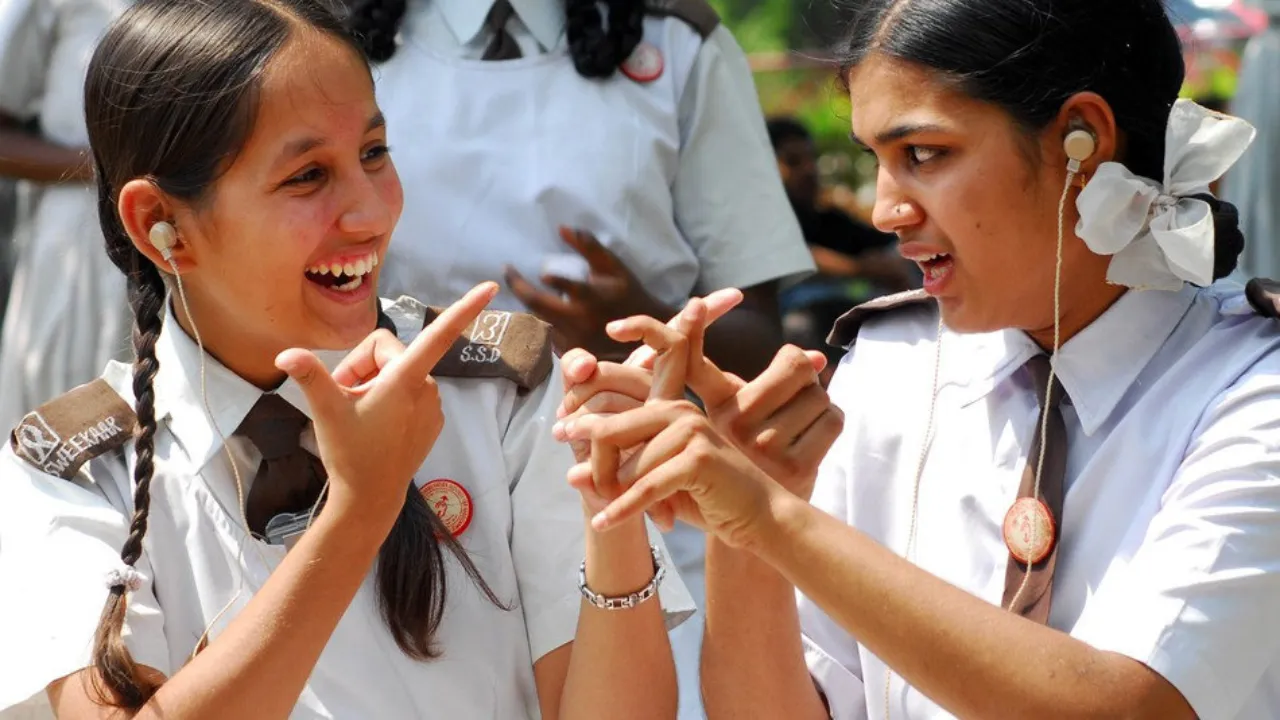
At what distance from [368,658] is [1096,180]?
43.8 inches

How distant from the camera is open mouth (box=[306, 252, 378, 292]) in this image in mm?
2232

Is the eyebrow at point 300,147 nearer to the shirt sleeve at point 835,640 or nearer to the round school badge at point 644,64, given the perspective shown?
the shirt sleeve at point 835,640

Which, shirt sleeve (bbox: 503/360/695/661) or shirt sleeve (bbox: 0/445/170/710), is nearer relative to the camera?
shirt sleeve (bbox: 0/445/170/710)

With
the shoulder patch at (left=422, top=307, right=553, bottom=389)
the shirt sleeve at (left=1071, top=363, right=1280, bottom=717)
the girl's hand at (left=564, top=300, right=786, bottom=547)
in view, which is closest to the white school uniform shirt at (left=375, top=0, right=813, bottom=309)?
the shoulder patch at (left=422, top=307, right=553, bottom=389)

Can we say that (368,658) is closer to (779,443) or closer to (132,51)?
(779,443)

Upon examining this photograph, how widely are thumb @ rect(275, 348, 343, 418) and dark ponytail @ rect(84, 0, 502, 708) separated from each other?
0.98 ft

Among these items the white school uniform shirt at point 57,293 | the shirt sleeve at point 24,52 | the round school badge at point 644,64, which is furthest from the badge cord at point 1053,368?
the shirt sleeve at point 24,52

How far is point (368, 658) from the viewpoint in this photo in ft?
7.16

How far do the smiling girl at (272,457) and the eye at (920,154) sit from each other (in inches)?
22.4

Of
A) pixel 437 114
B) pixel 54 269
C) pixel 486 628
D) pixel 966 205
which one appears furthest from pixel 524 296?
pixel 54 269

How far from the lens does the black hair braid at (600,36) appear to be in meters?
3.00

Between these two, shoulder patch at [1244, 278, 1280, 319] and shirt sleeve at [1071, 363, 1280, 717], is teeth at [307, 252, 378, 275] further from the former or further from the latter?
shoulder patch at [1244, 278, 1280, 319]

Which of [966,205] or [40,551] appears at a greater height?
[966,205]

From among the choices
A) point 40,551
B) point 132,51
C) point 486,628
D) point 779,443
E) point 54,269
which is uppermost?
point 132,51
